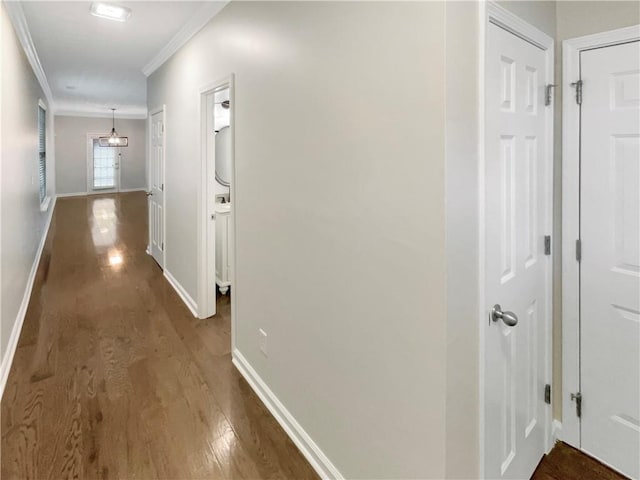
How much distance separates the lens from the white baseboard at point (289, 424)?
1742mm

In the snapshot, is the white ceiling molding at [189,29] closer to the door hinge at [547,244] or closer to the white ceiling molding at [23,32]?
the white ceiling molding at [23,32]

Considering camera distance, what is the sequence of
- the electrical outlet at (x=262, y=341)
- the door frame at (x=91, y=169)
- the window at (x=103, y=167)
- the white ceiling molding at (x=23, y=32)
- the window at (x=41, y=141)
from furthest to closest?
the window at (x=103, y=167), the door frame at (x=91, y=169), the window at (x=41, y=141), the white ceiling molding at (x=23, y=32), the electrical outlet at (x=262, y=341)

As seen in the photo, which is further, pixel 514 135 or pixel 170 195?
pixel 170 195

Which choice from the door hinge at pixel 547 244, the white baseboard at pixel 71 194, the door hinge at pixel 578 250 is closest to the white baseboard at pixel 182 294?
the door hinge at pixel 547 244

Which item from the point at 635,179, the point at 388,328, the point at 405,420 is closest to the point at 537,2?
the point at 635,179

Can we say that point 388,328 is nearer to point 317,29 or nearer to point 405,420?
point 405,420

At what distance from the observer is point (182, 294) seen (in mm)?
3998

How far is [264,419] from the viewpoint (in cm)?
216

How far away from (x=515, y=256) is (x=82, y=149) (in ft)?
43.2

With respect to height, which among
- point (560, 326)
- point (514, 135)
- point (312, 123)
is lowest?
point (560, 326)

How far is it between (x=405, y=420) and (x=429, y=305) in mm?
436

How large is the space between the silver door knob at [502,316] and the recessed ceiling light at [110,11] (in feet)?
11.0

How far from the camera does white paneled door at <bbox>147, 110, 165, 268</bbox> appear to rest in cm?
477

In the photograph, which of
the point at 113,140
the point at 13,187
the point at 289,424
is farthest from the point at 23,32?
the point at 113,140
